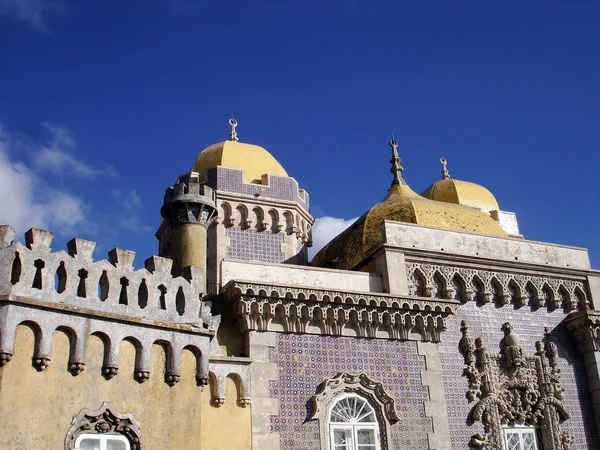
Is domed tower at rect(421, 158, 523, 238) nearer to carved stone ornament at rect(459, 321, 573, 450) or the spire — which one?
the spire

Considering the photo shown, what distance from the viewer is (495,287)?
15617 millimetres

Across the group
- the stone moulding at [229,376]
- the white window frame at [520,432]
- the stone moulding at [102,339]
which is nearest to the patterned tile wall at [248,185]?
the stone moulding at [229,376]

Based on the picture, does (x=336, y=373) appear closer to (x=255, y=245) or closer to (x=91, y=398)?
(x=255, y=245)

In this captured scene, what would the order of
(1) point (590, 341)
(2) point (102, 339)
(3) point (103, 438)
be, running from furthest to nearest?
(1) point (590, 341)
(2) point (102, 339)
(3) point (103, 438)

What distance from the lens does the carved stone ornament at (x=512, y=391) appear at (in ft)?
45.9

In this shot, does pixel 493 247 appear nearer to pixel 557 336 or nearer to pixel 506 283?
pixel 506 283

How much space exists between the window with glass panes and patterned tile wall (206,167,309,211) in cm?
764

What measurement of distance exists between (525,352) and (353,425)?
4.75m

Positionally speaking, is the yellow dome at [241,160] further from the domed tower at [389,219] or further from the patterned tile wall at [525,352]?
the patterned tile wall at [525,352]

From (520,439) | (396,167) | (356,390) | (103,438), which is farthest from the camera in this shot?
(396,167)

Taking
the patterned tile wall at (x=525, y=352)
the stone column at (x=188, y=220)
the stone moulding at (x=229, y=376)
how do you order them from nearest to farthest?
1. the stone moulding at (x=229, y=376)
2. the stone column at (x=188, y=220)
3. the patterned tile wall at (x=525, y=352)

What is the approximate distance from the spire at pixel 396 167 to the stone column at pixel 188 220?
23.2 feet

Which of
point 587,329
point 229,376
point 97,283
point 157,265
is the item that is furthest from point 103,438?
point 587,329

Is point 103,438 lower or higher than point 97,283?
lower
